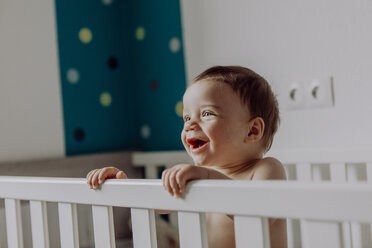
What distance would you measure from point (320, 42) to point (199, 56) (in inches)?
16.8

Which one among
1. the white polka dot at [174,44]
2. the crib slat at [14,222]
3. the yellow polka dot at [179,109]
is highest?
the white polka dot at [174,44]

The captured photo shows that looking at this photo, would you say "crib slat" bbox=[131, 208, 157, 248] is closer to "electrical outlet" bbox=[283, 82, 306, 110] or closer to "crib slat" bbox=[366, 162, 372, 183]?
"crib slat" bbox=[366, 162, 372, 183]

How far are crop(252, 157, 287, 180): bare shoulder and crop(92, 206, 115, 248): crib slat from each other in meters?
0.26

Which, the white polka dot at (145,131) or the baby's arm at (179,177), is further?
the white polka dot at (145,131)

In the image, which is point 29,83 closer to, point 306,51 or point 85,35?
point 85,35

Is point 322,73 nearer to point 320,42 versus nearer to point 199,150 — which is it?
point 320,42

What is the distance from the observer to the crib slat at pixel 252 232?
541 millimetres

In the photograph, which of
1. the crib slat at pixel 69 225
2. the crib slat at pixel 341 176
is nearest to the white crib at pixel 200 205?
A: the crib slat at pixel 69 225

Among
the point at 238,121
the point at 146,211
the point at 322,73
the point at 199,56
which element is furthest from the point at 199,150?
the point at 199,56

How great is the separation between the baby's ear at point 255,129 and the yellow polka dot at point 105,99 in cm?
89

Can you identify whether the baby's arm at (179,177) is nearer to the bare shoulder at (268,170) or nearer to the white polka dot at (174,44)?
the bare shoulder at (268,170)

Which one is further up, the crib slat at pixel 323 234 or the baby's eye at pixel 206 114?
the baby's eye at pixel 206 114

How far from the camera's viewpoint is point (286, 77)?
1272mm

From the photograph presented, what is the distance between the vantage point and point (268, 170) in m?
0.81
